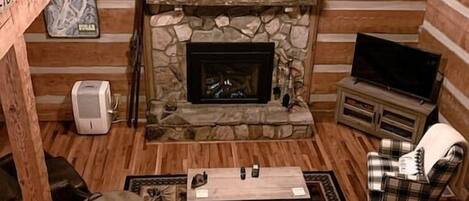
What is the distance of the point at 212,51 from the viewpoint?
490 centimetres

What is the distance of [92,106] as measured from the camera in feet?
15.8

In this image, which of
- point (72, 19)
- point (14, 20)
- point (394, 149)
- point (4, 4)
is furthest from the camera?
point (72, 19)

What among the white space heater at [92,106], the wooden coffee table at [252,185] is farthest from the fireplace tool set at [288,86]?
the white space heater at [92,106]

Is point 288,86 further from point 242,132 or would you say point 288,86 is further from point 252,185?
point 252,185

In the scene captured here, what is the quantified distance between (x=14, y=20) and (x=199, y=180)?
71.8 inches

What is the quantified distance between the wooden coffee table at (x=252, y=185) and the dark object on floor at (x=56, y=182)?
81 centimetres

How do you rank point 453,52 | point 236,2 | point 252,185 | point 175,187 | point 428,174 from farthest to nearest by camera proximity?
point 236,2 < point 453,52 < point 175,187 < point 252,185 < point 428,174

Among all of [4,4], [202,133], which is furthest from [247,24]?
→ [4,4]

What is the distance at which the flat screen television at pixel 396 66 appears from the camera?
4539 mm

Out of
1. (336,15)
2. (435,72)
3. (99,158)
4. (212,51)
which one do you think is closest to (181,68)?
(212,51)

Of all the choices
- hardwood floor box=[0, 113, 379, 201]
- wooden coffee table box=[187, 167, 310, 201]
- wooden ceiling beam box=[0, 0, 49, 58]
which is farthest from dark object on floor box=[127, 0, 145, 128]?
wooden ceiling beam box=[0, 0, 49, 58]

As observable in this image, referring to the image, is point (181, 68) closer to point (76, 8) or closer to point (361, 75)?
point (76, 8)

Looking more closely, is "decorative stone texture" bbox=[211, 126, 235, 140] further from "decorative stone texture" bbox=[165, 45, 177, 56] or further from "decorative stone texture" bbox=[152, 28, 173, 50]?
"decorative stone texture" bbox=[152, 28, 173, 50]

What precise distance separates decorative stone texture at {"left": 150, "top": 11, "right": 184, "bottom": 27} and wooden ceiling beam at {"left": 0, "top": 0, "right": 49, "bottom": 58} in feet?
6.26
